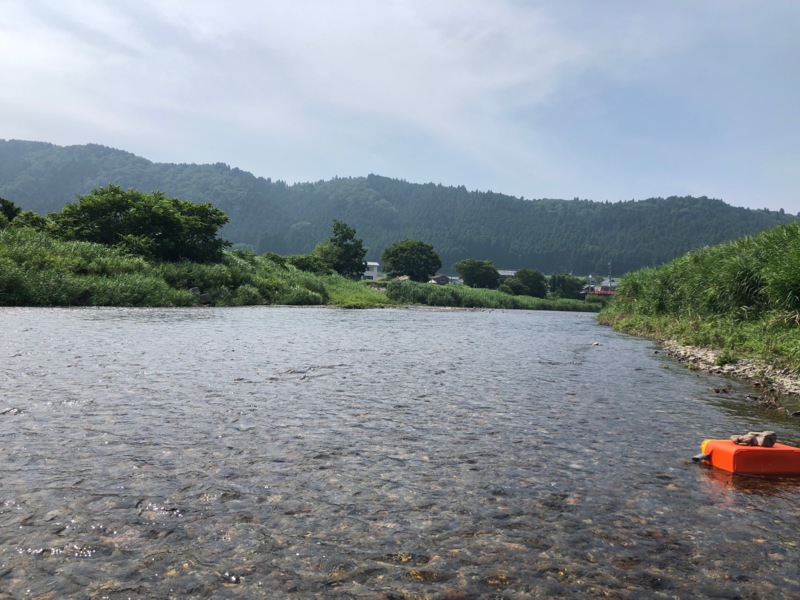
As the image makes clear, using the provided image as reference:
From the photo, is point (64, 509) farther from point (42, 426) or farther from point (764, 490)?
point (764, 490)

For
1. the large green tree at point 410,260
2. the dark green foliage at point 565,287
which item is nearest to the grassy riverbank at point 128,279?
the large green tree at point 410,260

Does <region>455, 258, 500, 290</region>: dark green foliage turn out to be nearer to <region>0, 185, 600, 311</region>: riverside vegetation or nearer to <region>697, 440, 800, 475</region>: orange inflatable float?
<region>0, 185, 600, 311</region>: riverside vegetation

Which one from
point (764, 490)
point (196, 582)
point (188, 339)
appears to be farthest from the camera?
point (188, 339)

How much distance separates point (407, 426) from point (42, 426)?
4980 millimetres

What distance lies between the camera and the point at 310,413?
9.19 meters

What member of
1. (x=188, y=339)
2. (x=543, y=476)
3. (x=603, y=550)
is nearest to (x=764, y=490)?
(x=543, y=476)

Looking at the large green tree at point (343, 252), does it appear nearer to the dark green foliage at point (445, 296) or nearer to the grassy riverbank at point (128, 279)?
the dark green foliage at point (445, 296)

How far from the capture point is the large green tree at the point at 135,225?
155 feet

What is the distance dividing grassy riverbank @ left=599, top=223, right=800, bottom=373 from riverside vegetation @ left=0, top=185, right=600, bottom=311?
32494mm

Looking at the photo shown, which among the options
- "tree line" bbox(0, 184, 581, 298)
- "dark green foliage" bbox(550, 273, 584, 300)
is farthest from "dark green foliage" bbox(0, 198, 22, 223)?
"dark green foliage" bbox(550, 273, 584, 300)

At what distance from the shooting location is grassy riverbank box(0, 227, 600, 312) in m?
33.2

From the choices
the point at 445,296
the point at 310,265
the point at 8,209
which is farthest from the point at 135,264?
the point at 445,296

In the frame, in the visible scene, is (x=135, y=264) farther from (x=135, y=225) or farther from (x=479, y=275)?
(x=479, y=275)

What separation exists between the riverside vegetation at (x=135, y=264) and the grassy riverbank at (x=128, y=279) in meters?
0.06
